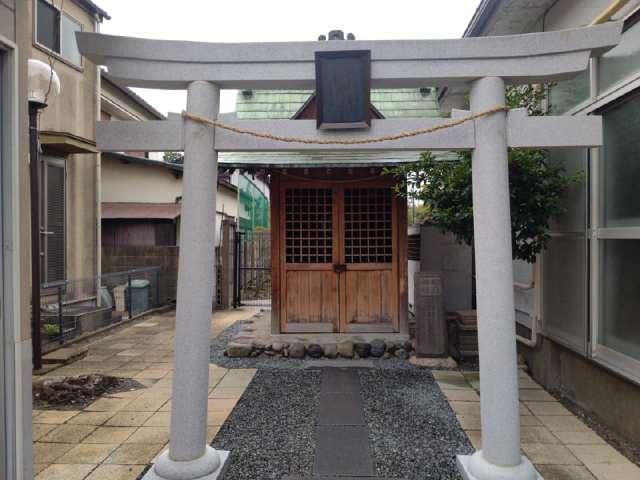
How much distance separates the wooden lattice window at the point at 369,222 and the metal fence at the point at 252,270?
5.36 metres

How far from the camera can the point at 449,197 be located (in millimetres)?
5473

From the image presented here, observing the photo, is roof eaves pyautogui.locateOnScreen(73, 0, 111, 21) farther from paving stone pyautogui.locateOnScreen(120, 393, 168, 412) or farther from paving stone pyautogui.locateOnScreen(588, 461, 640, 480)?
paving stone pyautogui.locateOnScreen(588, 461, 640, 480)

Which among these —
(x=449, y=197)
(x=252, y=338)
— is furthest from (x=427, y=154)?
(x=252, y=338)

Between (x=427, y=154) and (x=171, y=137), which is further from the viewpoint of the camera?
(x=427, y=154)

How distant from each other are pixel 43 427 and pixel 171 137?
3353 mm

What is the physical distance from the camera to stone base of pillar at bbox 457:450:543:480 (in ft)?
10.8

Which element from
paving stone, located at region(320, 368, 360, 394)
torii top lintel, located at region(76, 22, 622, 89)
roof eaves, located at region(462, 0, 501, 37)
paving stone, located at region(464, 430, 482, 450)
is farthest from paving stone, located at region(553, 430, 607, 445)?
roof eaves, located at region(462, 0, 501, 37)

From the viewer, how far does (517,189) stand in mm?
5039

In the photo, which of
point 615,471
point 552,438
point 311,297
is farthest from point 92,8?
point 615,471

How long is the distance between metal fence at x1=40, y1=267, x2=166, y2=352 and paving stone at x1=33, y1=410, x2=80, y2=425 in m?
2.86

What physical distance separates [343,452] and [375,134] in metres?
2.87

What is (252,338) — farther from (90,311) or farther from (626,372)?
(626,372)

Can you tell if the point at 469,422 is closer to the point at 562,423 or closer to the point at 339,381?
the point at 562,423

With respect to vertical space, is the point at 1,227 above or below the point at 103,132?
below
